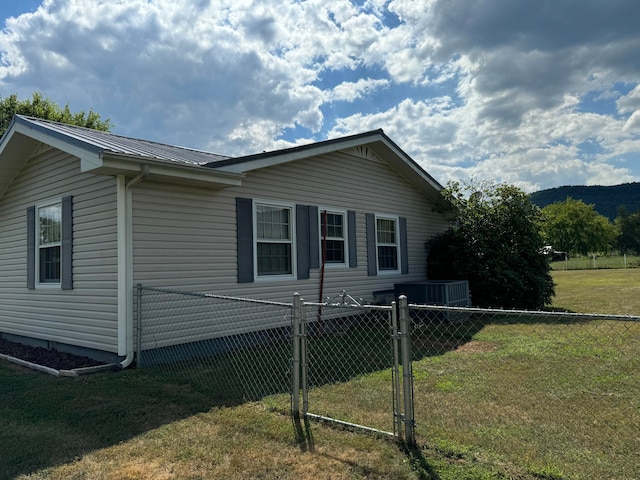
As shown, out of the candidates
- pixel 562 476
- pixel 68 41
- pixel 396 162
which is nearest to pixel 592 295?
pixel 396 162

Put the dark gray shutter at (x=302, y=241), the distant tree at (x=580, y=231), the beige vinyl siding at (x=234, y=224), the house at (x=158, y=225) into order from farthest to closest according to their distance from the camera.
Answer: the distant tree at (x=580, y=231) → the dark gray shutter at (x=302, y=241) → the beige vinyl siding at (x=234, y=224) → the house at (x=158, y=225)

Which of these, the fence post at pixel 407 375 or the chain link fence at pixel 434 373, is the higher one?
the fence post at pixel 407 375

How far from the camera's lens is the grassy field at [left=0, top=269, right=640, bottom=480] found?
307 centimetres

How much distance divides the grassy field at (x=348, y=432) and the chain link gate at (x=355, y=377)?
6 centimetres

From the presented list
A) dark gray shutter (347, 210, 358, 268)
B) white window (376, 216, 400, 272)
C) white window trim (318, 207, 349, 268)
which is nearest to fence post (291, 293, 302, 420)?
white window trim (318, 207, 349, 268)

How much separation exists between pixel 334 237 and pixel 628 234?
8031cm

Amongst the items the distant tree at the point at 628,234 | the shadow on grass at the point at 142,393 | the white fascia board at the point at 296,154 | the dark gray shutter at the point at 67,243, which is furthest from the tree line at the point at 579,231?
the dark gray shutter at the point at 67,243

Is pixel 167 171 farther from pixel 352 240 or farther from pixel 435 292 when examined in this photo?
pixel 435 292

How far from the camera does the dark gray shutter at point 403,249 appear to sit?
36.6ft

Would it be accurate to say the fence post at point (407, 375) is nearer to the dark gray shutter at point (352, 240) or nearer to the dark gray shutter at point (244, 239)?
the dark gray shutter at point (244, 239)

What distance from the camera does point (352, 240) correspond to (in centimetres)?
976

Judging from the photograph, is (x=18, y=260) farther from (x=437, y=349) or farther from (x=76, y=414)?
(x=437, y=349)

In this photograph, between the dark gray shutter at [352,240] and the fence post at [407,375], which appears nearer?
the fence post at [407,375]

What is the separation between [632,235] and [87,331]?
83.9m
